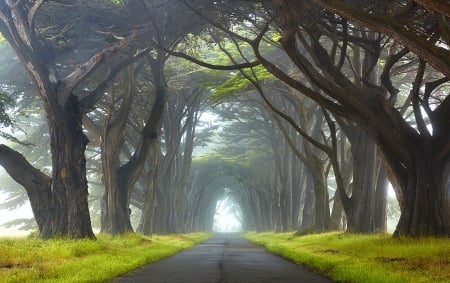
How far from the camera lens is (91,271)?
8.81m

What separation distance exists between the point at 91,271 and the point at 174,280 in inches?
59.6

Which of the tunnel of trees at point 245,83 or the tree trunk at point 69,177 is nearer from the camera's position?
the tunnel of trees at point 245,83

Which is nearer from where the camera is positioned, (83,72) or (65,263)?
(65,263)

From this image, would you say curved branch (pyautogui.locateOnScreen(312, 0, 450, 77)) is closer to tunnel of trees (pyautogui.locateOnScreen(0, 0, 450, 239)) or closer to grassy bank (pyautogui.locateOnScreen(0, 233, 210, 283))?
tunnel of trees (pyautogui.locateOnScreen(0, 0, 450, 239))

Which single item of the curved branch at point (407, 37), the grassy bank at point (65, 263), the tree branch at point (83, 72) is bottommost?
the grassy bank at point (65, 263)

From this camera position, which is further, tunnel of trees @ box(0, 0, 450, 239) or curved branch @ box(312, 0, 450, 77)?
tunnel of trees @ box(0, 0, 450, 239)

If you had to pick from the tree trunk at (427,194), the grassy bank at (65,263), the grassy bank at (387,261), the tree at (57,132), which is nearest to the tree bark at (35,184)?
the tree at (57,132)

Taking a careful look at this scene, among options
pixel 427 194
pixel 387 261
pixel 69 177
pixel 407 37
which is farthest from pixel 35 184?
pixel 407 37

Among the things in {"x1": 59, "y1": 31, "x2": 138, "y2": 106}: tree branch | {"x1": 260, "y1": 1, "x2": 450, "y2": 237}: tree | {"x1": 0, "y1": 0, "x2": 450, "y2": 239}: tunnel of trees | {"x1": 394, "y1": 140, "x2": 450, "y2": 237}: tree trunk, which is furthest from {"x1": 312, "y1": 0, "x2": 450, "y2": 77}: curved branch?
{"x1": 59, "y1": 31, "x2": 138, "y2": 106}: tree branch

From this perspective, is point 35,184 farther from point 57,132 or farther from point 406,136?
point 406,136

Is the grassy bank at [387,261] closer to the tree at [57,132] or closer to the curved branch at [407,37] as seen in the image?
the curved branch at [407,37]

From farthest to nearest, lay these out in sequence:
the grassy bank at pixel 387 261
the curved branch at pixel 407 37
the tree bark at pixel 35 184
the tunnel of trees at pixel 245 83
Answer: the tree bark at pixel 35 184 < the tunnel of trees at pixel 245 83 < the curved branch at pixel 407 37 < the grassy bank at pixel 387 261

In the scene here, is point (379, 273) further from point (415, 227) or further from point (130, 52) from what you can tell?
point (130, 52)

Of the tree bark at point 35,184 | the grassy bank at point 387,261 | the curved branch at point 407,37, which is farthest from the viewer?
the tree bark at point 35,184
